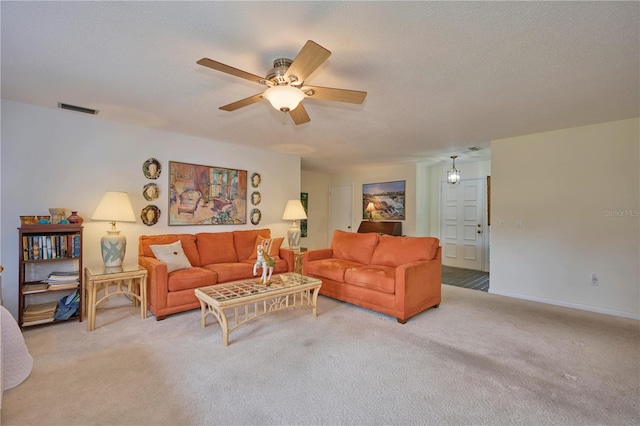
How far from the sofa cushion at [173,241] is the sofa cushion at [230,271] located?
0.70ft

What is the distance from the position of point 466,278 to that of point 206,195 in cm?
471

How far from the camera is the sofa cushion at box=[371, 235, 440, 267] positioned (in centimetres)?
359

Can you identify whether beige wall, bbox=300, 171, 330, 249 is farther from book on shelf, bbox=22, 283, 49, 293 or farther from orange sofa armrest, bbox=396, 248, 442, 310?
book on shelf, bbox=22, 283, 49, 293

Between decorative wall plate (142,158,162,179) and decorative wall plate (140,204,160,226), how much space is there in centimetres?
40

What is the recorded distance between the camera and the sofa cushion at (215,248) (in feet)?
13.1

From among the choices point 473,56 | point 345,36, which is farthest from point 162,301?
point 473,56

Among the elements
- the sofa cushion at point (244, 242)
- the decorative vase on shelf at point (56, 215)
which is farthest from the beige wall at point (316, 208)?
the decorative vase on shelf at point (56, 215)

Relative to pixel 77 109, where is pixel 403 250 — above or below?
below

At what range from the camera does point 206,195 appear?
4445mm

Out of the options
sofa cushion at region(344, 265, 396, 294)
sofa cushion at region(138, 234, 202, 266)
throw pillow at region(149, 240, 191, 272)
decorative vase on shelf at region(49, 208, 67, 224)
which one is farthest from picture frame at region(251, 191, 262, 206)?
decorative vase on shelf at region(49, 208, 67, 224)

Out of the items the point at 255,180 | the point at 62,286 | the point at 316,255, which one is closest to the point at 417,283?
the point at 316,255

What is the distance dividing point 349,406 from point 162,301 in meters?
2.25

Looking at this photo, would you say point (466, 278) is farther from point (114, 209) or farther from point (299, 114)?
point (114, 209)

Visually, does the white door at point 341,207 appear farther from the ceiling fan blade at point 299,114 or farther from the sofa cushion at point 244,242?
the ceiling fan blade at point 299,114
